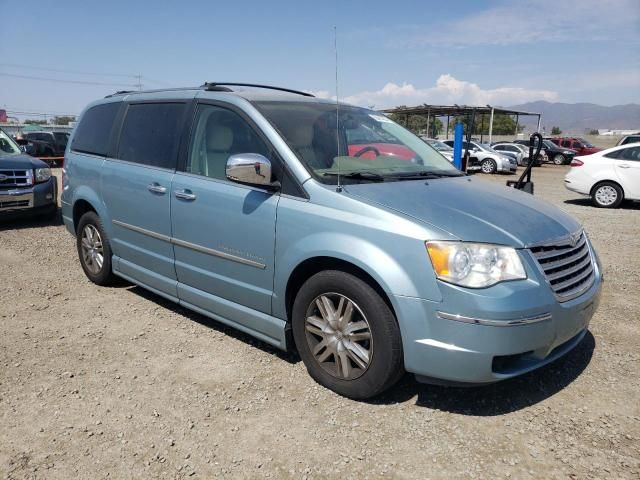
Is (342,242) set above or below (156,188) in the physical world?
below

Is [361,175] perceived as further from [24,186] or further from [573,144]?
[573,144]


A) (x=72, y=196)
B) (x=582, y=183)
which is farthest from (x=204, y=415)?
(x=582, y=183)

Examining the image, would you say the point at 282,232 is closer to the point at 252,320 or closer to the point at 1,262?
the point at 252,320

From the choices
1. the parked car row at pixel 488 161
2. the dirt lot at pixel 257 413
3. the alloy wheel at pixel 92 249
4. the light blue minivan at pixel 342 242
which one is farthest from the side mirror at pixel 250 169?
the parked car row at pixel 488 161

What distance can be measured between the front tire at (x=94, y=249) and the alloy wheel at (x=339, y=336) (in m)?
2.66

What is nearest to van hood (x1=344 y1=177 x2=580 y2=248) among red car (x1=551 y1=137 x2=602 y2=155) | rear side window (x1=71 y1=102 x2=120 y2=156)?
rear side window (x1=71 y1=102 x2=120 y2=156)

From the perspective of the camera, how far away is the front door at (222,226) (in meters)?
3.28

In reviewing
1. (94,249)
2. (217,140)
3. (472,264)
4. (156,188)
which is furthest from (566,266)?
(94,249)

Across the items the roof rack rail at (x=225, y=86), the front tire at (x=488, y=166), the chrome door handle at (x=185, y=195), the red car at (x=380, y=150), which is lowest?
the front tire at (x=488, y=166)

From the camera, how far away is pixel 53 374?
3.35 m

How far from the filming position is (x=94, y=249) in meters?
5.06

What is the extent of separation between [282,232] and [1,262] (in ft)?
15.5

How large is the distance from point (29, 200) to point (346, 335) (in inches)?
280

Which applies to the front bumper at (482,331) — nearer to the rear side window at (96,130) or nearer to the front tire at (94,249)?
the front tire at (94,249)
